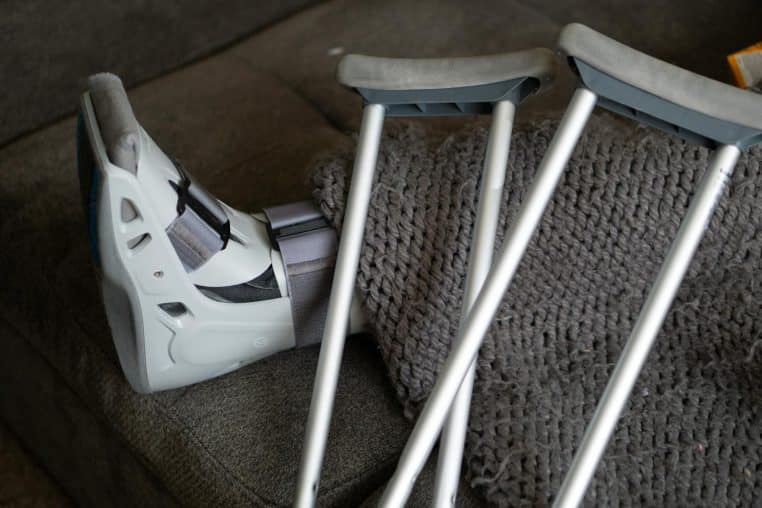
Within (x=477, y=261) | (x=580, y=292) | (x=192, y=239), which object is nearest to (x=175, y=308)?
(x=192, y=239)

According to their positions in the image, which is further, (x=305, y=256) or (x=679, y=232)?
(x=305, y=256)

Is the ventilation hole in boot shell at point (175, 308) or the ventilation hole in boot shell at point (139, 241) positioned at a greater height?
the ventilation hole in boot shell at point (139, 241)

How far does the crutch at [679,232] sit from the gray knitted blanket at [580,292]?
0.09 m

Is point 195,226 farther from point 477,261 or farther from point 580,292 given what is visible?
point 580,292

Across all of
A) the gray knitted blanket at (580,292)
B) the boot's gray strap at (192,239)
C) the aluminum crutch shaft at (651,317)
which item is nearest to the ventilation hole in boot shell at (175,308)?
the boot's gray strap at (192,239)

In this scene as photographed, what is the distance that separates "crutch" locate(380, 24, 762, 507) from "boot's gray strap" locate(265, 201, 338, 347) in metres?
0.17

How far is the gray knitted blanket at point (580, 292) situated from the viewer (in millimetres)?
695

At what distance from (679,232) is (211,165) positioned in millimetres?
560

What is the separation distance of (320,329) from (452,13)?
61 centimetres

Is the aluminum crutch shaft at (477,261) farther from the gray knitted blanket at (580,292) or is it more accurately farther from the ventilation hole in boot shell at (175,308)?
the ventilation hole in boot shell at (175,308)

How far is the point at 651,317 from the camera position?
61 centimetres

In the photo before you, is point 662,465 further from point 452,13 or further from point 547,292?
point 452,13

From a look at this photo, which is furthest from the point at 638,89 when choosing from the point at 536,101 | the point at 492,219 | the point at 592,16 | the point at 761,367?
the point at 592,16

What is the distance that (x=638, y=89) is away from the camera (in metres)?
0.61
